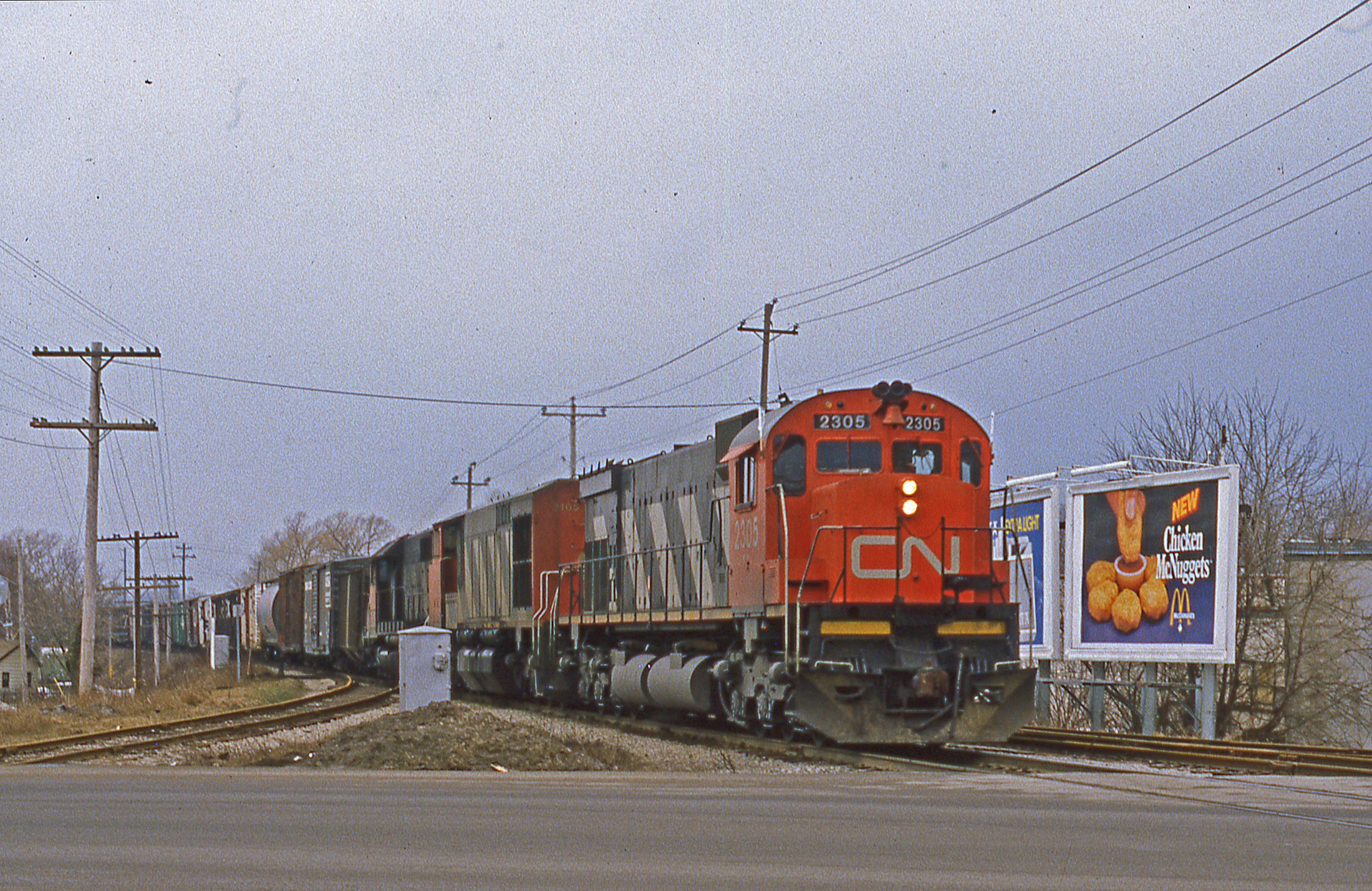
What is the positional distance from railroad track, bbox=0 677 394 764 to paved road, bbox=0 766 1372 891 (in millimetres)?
3955

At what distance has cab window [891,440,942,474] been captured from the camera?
16.8 meters

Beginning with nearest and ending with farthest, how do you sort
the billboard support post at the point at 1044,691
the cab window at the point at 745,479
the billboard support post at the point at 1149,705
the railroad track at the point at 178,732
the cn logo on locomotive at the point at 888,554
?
the cn logo on locomotive at the point at 888,554
the railroad track at the point at 178,732
the cab window at the point at 745,479
the billboard support post at the point at 1149,705
the billboard support post at the point at 1044,691

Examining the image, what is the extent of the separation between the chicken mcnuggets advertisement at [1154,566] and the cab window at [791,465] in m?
7.22

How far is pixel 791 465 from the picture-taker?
662 inches

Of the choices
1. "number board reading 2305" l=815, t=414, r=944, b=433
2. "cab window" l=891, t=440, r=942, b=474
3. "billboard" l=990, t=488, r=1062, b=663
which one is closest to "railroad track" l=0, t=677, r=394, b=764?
"number board reading 2305" l=815, t=414, r=944, b=433

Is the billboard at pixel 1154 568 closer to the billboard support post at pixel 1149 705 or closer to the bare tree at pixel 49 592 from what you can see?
the billboard support post at pixel 1149 705

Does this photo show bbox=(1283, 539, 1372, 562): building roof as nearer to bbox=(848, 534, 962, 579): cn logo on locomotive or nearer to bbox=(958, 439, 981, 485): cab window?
bbox=(958, 439, 981, 485): cab window

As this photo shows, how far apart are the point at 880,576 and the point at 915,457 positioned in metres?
1.48

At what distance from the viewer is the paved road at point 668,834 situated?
7664mm

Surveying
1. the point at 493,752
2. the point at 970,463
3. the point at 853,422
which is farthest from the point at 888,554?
the point at 493,752

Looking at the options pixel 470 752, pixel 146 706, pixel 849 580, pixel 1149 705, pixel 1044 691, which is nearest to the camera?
pixel 470 752

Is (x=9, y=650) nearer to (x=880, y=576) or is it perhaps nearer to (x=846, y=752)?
(x=846, y=752)

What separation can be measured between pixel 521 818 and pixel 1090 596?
15.1 meters

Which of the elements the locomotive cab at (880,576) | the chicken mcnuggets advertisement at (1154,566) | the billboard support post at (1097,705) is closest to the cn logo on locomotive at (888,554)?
the locomotive cab at (880,576)
